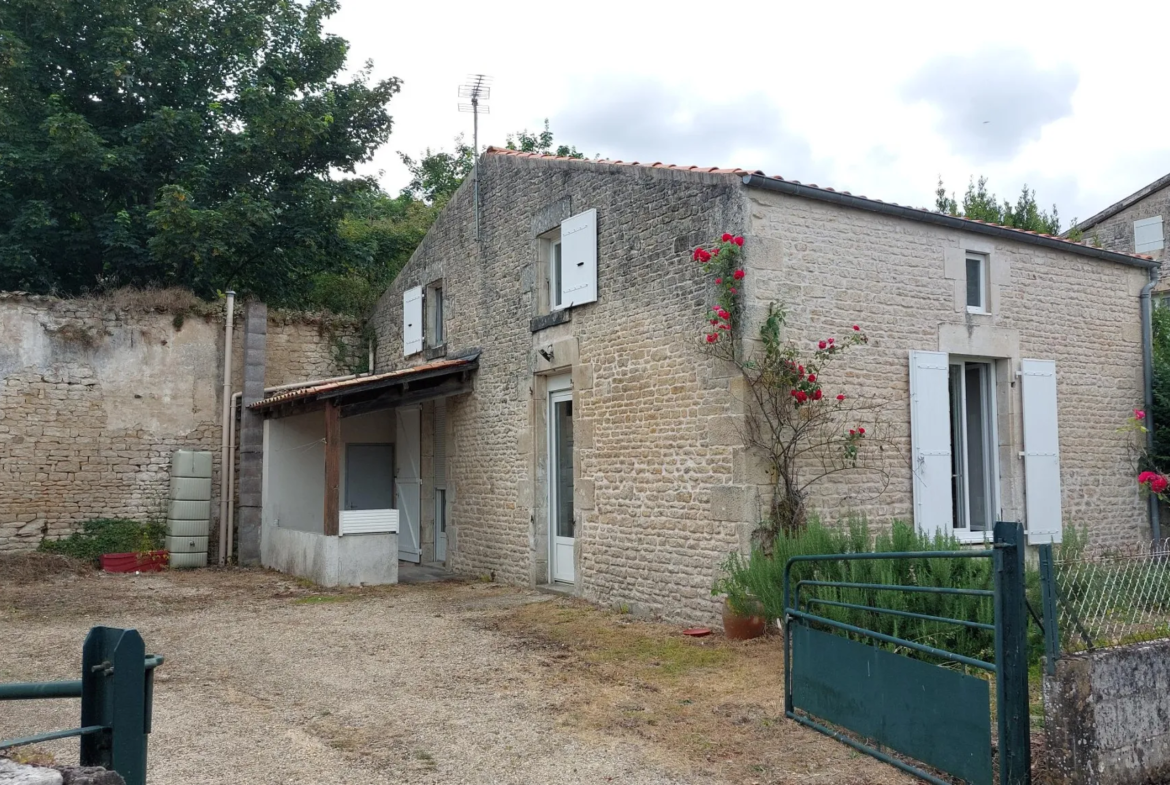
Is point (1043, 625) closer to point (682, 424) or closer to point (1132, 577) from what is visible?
point (1132, 577)

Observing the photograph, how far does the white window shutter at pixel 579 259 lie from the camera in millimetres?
A: 9281

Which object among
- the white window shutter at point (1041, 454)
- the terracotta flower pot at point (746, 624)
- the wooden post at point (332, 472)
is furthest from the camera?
the wooden post at point (332, 472)

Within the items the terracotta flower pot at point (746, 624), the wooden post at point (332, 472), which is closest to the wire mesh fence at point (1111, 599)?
the terracotta flower pot at point (746, 624)

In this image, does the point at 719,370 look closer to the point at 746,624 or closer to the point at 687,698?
the point at 746,624

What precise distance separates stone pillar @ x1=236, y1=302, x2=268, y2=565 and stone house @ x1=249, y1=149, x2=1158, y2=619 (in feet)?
9.84

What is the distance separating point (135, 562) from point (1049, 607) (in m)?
11.6

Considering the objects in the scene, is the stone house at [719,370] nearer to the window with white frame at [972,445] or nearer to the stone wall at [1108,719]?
the window with white frame at [972,445]

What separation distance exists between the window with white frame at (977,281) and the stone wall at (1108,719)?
18.0 ft

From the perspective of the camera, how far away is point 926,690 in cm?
411

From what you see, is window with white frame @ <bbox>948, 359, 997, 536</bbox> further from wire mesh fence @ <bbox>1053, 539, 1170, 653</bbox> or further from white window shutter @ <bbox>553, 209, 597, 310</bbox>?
wire mesh fence @ <bbox>1053, 539, 1170, 653</bbox>

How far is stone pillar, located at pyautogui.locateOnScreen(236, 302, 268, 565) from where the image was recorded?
507 inches

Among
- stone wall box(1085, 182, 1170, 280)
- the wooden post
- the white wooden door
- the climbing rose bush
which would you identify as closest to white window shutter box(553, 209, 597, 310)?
the white wooden door

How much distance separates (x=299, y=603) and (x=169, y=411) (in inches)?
188

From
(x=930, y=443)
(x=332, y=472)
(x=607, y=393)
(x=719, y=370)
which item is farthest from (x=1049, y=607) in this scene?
(x=332, y=472)
